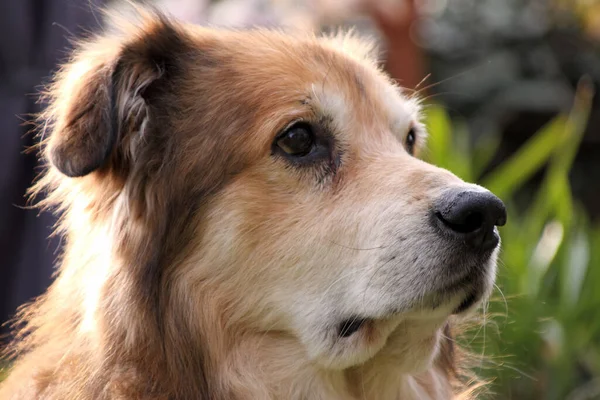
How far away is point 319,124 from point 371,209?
0.37 meters

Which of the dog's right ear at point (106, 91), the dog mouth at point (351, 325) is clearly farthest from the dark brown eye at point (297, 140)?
the dog mouth at point (351, 325)

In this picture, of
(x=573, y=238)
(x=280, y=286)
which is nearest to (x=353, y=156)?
(x=280, y=286)

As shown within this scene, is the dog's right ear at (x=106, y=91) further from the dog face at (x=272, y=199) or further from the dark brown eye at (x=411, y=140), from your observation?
the dark brown eye at (x=411, y=140)

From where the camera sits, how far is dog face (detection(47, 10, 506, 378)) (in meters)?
2.46

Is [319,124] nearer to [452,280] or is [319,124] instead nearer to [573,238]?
[452,280]

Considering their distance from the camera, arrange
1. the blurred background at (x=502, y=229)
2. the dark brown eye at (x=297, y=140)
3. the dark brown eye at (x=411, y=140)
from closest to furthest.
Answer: the dark brown eye at (x=297, y=140) → the dark brown eye at (x=411, y=140) → the blurred background at (x=502, y=229)

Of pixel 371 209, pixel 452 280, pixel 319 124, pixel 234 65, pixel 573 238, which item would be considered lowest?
pixel 573 238

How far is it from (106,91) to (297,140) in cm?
65

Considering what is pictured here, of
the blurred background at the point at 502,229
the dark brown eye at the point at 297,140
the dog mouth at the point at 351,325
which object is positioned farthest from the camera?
the blurred background at the point at 502,229

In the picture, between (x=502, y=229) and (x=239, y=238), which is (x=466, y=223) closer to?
(x=239, y=238)

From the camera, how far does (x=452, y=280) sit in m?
2.46

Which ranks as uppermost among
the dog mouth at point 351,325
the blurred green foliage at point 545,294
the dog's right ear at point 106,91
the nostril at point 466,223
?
the dog's right ear at point 106,91

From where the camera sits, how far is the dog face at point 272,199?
2457 millimetres

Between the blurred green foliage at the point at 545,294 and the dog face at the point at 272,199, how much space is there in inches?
62.1
